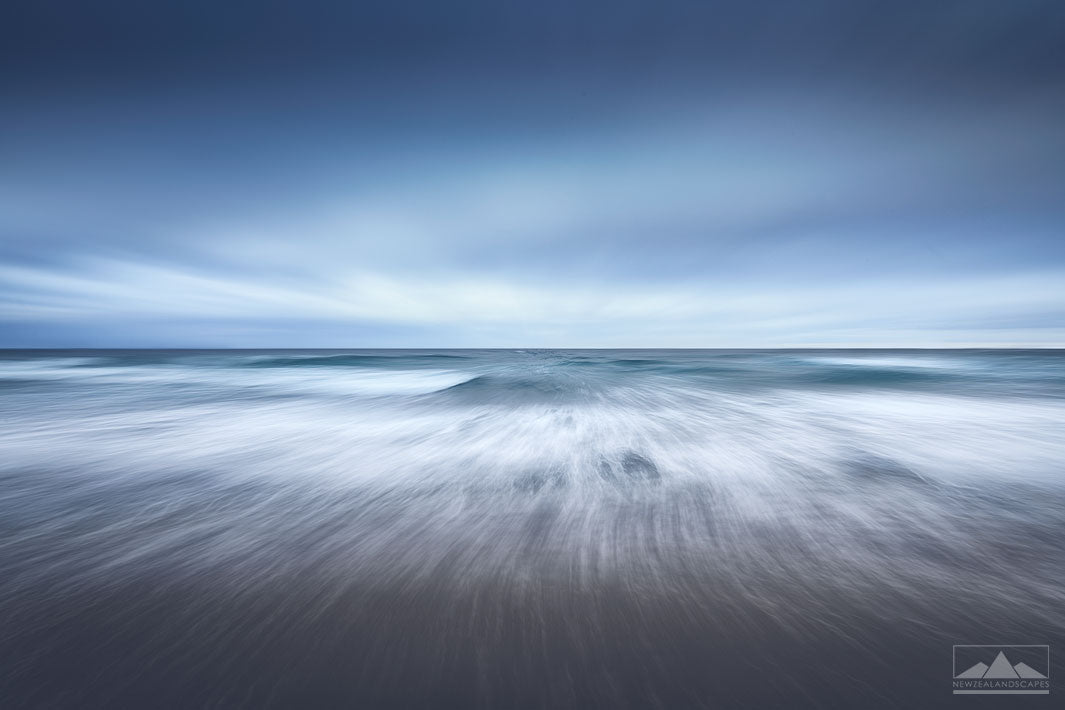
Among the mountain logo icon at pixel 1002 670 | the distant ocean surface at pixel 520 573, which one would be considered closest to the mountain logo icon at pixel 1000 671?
the mountain logo icon at pixel 1002 670

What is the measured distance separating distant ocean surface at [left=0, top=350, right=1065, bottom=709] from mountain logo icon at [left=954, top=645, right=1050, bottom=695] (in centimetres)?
7

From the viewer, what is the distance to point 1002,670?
1968mm

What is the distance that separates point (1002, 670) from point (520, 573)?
2.52m

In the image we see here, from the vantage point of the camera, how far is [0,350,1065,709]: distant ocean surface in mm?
1843

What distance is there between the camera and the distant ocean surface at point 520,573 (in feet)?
6.05

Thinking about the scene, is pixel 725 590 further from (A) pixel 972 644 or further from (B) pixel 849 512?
(B) pixel 849 512

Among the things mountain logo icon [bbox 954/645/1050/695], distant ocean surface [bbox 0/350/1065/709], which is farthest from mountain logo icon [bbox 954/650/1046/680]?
distant ocean surface [bbox 0/350/1065/709]

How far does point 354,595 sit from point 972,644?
11.3ft

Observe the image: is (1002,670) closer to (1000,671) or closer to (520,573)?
(1000,671)

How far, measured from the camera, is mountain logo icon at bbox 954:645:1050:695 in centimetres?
185

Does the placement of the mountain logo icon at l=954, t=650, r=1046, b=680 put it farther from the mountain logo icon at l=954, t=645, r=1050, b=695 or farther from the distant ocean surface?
the distant ocean surface

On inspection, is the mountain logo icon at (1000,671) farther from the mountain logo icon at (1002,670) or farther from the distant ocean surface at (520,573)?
the distant ocean surface at (520,573)

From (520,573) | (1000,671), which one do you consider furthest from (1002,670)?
(520,573)

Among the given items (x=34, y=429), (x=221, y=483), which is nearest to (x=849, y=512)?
(x=221, y=483)
